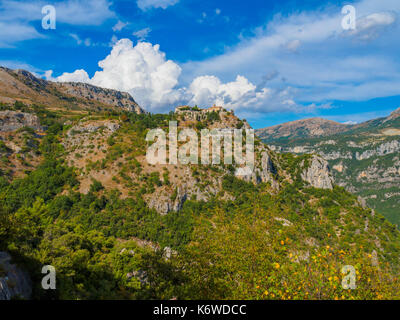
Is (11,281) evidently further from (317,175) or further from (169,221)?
(317,175)

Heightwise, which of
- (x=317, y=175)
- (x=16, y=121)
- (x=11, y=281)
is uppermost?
(x=16, y=121)

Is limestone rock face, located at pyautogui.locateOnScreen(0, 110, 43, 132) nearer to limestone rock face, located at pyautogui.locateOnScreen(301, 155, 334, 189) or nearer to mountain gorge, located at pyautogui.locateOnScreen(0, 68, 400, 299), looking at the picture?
mountain gorge, located at pyautogui.locateOnScreen(0, 68, 400, 299)

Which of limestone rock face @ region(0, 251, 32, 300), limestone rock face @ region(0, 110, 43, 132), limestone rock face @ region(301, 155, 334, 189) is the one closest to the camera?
limestone rock face @ region(0, 251, 32, 300)

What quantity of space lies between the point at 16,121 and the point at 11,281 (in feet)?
396

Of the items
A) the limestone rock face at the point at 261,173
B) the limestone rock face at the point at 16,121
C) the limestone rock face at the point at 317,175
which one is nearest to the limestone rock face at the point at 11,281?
the limestone rock face at the point at 261,173

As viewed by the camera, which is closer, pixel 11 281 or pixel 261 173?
pixel 11 281

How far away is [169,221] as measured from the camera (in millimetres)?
84125

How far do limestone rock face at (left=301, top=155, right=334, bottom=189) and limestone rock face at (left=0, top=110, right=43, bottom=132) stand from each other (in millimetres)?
140218

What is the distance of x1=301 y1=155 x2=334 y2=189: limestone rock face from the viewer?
121m

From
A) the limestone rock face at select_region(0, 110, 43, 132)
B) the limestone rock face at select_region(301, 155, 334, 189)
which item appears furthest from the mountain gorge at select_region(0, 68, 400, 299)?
the limestone rock face at select_region(0, 110, 43, 132)

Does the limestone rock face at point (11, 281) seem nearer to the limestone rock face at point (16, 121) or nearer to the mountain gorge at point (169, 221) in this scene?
the mountain gorge at point (169, 221)

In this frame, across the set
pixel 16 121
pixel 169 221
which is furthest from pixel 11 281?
pixel 16 121

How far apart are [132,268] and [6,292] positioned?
18176 millimetres

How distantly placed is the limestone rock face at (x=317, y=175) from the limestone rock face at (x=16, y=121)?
140218 millimetres
